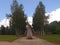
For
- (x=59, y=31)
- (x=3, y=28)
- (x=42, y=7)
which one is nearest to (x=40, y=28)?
(x=42, y=7)

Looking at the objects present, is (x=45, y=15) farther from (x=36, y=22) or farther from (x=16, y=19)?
(x=16, y=19)

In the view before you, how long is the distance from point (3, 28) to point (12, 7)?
49.1 metres

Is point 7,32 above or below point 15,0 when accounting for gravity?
below

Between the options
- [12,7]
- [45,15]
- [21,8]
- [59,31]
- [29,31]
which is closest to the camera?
[29,31]

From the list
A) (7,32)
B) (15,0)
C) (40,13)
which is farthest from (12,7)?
(7,32)

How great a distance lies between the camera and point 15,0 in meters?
71.7

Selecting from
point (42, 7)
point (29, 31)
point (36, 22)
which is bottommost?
point (29, 31)

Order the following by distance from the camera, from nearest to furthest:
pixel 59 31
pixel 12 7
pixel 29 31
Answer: pixel 29 31, pixel 12 7, pixel 59 31

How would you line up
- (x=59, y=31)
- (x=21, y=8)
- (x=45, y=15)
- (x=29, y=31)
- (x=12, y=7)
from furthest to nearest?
1. (x=59, y=31)
2. (x=45, y=15)
3. (x=21, y=8)
4. (x=12, y=7)
5. (x=29, y=31)

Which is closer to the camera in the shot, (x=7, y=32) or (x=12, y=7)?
(x=12, y=7)

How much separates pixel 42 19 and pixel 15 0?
14.7 m

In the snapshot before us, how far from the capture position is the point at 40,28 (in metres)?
84.2

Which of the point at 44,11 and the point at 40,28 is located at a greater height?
the point at 44,11

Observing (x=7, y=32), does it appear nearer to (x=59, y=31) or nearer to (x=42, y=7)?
(x=59, y=31)
